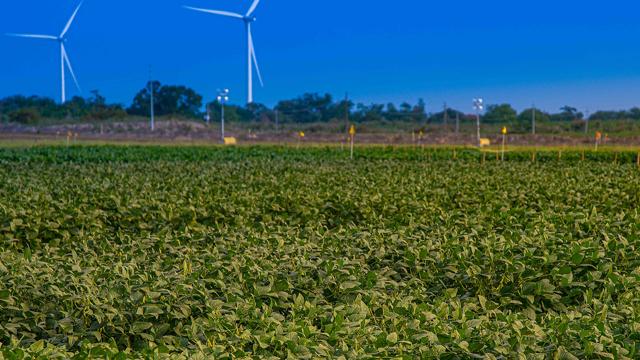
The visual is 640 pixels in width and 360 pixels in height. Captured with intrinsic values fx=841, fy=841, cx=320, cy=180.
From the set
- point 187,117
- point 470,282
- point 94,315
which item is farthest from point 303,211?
point 187,117

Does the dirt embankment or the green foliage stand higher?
the dirt embankment

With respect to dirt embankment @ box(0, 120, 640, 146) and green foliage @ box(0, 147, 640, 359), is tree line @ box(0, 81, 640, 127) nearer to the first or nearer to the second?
dirt embankment @ box(0, 120, 640, 146)

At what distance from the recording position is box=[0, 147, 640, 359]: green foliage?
186 inches

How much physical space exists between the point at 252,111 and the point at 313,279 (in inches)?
4140

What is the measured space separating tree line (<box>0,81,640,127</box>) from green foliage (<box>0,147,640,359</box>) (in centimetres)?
6370

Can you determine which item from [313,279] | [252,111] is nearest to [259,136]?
[252,111]

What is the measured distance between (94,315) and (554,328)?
3073mm

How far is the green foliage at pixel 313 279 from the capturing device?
4715 millimetres

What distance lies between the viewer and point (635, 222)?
9.96 meters

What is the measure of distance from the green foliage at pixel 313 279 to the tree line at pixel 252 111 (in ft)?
209

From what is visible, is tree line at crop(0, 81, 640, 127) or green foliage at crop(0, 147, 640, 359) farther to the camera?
tree line at crop(0, 81, 640, 127)

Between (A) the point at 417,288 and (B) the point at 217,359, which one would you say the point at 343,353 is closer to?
(B) the point at 217,359

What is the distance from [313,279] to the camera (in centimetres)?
668

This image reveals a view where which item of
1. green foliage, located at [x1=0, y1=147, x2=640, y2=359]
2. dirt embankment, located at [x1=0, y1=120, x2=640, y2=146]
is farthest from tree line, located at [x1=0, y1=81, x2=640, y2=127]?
green foliage, located at [x1=0, y1=147, x2=640, y2=359]
